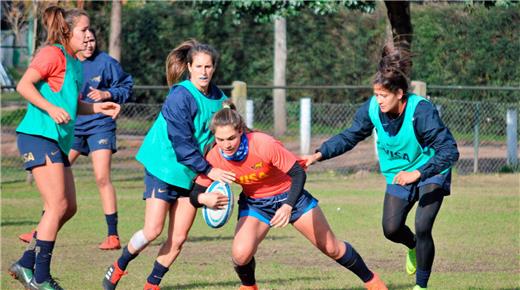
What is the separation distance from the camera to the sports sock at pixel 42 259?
6.99 m

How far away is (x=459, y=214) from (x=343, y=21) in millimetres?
13010

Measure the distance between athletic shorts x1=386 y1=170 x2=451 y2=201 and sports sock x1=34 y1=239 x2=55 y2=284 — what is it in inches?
100

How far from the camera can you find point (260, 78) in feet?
90.5

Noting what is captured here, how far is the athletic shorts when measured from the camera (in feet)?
24.0

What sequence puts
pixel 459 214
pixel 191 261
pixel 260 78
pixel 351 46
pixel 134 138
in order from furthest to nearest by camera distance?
pixel 260 78 < pixel 351 46 < pixel 134 138 < pixel 459 214 < pixel 191 261

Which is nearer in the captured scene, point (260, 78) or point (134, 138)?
point (134, 138)

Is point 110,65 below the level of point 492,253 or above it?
above

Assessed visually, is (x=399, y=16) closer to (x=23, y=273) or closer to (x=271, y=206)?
(x=271, y=206)

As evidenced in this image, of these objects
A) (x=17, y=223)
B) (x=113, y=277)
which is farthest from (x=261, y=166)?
(x=17, y=223)

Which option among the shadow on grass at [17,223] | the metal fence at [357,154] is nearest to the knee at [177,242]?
the shadow on grass at [17,223]

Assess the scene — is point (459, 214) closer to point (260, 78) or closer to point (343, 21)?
point (343, 21)

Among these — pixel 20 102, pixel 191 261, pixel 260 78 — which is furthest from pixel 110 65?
pixel 260 78

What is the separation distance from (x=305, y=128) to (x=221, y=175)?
513 inches

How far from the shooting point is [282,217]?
650cm
